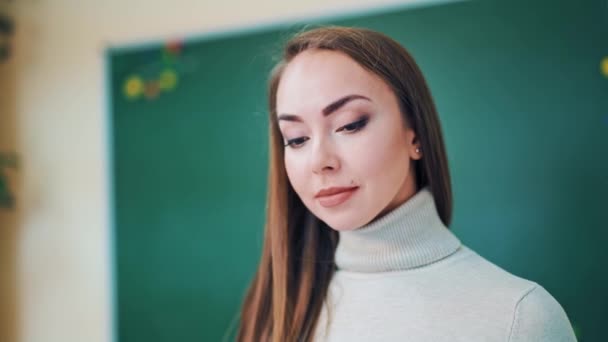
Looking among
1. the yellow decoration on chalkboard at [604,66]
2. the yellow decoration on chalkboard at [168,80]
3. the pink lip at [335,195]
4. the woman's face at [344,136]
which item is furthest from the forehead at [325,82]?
the yellow decoration on chalkboard at [168,80]

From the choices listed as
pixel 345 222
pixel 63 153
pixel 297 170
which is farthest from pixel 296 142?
pixel 63 153

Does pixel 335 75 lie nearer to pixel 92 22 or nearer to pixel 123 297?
pixel 123 297

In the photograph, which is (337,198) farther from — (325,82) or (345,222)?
(325,82)

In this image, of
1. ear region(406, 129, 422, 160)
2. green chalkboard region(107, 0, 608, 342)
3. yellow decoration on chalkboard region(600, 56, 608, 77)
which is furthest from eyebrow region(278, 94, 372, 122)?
yellow decoration on chalkboard region(600, 56, 608, 77)

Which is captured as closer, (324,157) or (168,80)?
(324,157)

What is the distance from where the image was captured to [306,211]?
2.99ft

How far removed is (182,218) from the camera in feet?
4.38

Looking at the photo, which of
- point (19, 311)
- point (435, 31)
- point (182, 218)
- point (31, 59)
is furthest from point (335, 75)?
point (19, 311)

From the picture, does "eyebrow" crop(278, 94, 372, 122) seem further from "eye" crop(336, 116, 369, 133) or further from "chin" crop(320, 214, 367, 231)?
"chin" crop(320, 214, 367, 231)

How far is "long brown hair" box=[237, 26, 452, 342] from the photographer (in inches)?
29.0

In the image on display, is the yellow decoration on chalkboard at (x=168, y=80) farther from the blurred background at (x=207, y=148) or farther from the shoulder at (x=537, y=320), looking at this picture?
the shoulder at (x=537, y=320)

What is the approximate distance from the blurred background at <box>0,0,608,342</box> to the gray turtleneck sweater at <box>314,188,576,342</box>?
34 centimetres

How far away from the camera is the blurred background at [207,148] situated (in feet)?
3.13

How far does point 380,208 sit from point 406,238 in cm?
7
